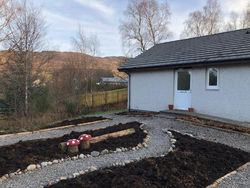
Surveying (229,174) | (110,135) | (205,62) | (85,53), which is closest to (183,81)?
(205,62)

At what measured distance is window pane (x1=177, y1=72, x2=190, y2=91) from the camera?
8.95 m

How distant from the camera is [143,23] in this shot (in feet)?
77.5

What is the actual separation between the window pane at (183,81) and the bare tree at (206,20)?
19.0 m

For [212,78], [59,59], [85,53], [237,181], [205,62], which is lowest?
[237,181]

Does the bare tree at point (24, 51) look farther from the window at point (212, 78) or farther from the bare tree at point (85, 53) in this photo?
the window at point (212, 78)

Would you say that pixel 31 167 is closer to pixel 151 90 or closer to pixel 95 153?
pixel 95 153

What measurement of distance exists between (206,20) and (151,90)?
65.2 ft

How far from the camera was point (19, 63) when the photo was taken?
37.5 ft

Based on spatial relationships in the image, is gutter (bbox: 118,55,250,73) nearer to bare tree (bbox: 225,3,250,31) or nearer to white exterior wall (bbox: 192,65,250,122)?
white exterior wall (bbox: 192,65,250,122)

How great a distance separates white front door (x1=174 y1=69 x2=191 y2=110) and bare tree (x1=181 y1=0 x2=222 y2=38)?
1899 cm

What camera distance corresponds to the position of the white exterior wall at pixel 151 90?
31.4ft

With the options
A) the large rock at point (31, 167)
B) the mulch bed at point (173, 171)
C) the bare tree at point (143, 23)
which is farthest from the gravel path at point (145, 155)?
the bare tree at point (143, 23)

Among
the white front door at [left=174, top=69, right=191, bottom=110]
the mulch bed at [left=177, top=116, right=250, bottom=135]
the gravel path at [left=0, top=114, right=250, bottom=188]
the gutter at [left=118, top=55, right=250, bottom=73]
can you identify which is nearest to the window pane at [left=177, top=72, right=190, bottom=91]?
the white front door at [left=174, top=69, right=191, bottom=110]

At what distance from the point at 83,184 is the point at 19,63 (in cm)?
1134
